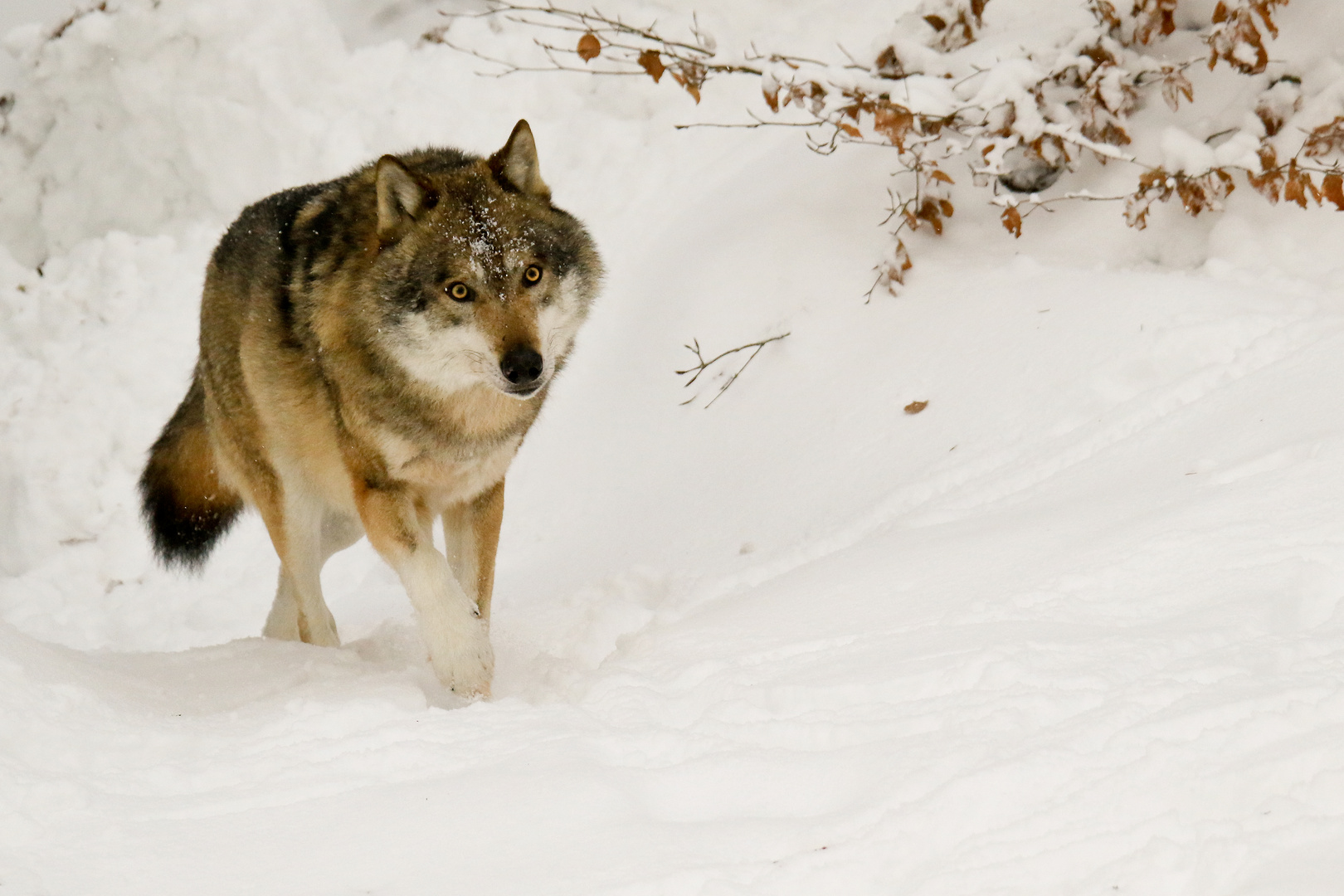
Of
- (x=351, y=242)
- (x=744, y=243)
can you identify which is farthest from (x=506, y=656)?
(x=744, y=243)

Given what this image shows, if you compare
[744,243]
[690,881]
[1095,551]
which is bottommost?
[744,243]

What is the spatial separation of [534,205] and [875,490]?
5.40 ft

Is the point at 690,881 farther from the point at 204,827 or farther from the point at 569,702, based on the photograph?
the point at 569,702

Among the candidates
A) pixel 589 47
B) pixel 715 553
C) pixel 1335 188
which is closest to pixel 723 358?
pixel 715 553

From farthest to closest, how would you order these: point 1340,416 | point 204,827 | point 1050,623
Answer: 1. point 1340,416
2. point 1050,623
3. point 204,827

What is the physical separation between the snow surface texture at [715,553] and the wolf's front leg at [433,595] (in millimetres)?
138

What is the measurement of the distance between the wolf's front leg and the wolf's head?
43cm

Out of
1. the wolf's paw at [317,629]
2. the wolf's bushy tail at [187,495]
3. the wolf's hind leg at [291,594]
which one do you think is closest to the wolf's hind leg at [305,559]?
the wolf's paw at [317,629]

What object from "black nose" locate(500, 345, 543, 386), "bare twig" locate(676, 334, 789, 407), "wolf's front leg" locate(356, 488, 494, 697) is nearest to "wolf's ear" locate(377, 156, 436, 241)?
"black nose" locate(500, 345, 543, 386)

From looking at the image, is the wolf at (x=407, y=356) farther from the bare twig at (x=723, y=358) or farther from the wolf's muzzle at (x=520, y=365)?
the bare twig at (x=723, y=358)

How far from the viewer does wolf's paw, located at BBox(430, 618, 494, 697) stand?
3594 millimetres

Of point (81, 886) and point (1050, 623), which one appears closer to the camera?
point (81, 886)

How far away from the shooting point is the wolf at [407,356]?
11.5 ft

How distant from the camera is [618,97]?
728 cm
